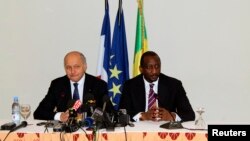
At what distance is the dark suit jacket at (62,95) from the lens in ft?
13.3

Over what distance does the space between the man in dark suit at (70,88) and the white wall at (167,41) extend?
121 cm

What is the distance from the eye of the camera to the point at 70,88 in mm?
4176

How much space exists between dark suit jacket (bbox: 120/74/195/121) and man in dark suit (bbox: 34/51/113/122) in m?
0.29

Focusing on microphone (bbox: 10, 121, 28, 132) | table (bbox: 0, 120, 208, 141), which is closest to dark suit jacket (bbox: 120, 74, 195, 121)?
table (bbox: 0, 120, 208, 141)

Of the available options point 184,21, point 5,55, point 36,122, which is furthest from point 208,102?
point 5,55

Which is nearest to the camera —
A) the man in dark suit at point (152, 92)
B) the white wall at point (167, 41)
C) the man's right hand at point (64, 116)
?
the man's right hand at point (64, 116)

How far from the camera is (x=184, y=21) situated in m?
5.21

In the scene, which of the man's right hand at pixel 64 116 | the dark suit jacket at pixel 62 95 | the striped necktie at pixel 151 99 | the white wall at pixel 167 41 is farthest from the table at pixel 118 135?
the white wall at pixel 167 41

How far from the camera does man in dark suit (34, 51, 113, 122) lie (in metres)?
4.00

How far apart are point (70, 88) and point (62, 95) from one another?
16cm

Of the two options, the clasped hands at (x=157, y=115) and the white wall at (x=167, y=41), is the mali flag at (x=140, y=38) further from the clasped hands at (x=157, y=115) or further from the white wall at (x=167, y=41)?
the clasped hands at (x=157, y=115)

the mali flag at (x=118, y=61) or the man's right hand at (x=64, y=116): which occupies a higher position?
the mali flag at (x=118, y=61)

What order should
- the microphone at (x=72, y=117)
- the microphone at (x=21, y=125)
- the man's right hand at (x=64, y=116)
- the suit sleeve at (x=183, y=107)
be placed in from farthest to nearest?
the suit sleeve at (x=183, y=107) → the man's right hand at (x=64, y=116) → the microphone at (x=21, y=125) → the microphone at (x=72, y=117)

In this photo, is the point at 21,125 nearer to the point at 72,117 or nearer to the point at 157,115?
the point at 72,117
